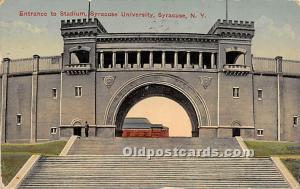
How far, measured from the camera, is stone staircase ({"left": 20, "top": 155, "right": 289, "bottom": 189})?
28.4 metres

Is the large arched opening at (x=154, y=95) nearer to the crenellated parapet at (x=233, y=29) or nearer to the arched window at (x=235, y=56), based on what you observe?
the arched window at (x=235, y=56)

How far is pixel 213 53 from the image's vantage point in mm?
38125

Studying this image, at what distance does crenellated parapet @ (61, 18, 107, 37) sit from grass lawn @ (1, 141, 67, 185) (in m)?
7.07

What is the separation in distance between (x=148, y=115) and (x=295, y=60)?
963 centimetres

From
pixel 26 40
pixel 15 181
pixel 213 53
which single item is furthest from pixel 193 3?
pixel 15 181

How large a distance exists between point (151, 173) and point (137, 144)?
4746mm

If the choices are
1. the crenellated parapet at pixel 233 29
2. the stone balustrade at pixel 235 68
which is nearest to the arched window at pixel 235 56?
the stone balustrade at pixel 235 68

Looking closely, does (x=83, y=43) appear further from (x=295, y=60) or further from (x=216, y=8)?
(x=295, y=60)

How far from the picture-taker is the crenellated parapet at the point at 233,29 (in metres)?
36.8

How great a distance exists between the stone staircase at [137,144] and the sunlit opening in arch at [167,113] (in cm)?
282

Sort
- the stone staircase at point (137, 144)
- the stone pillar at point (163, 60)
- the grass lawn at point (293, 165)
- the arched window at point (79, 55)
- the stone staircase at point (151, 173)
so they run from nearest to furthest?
the stone staircase at point (151, 173), the grass lawn at point (293, 165), the stone staircase at point (137, 144), the stone pillar at point (163, 60), the arched window at point (79, 55)

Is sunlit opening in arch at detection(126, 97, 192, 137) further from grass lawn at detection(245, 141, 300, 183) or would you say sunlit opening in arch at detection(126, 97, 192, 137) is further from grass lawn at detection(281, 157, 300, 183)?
grass lawn at detection(281, 157, 300, 183)

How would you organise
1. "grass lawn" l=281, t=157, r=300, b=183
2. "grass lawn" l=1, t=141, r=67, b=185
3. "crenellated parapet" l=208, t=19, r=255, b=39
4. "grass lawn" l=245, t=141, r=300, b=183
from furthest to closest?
"crenellated parapet" l=208, t=19, r=255, b=39 < "grass lawn" l=245, t=141, r=300, b=183 < "grass lawn" l=281, t=157, r=300, b=183 < "grass lawn" l=1, t=141, r=67, b=185

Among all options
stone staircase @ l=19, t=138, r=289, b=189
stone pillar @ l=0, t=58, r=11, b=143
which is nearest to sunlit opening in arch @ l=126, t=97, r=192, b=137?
stone staircase @ l=19, t=138, r=289, b=189
